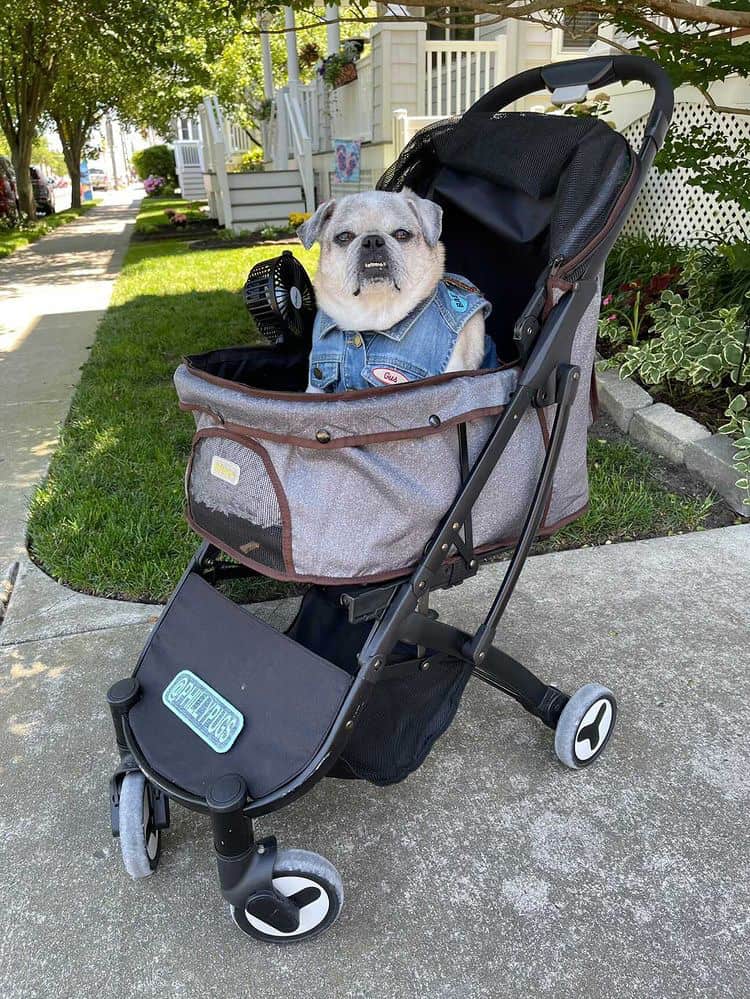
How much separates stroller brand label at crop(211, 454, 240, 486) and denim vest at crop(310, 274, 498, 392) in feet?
1.29

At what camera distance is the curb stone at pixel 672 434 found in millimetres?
3568

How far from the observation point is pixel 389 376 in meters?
1.93

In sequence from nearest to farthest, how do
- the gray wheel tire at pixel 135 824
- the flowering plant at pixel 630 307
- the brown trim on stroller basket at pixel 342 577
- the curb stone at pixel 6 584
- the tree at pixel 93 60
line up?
the brown trim on stroller basket at pixel 342 577
the gray wheel tire at pixel 135 824
the curb stone at pixel 6 584
the flowering plant at pixel 630 307
the tree at pixel 93 60

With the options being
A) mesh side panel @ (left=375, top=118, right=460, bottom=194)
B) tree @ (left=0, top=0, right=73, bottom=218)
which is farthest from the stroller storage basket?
tree @ (left=0, top=0, right=73, bottom=218)

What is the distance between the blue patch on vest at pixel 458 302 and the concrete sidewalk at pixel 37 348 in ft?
7.44

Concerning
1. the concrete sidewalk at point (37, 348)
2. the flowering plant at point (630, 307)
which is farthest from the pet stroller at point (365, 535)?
the flowering plant at point (630, 307)

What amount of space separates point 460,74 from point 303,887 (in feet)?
36.1

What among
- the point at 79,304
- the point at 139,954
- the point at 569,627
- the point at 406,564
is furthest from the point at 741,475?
the point at 79,304

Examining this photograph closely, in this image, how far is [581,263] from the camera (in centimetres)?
180

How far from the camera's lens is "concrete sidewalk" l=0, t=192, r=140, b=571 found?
13.3 feet

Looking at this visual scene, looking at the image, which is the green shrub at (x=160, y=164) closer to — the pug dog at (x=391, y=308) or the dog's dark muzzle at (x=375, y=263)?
the pug dog at (x=391, y=308)

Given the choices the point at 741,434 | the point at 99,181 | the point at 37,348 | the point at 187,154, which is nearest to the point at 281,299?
the point at 741,434

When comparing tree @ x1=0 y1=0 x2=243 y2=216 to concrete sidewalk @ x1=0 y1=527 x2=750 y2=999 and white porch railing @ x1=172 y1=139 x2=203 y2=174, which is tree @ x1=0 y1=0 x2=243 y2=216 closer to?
white porch railing @ x1=172 y1=139 x2=203 y2=174

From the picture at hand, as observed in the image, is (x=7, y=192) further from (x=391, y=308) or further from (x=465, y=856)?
(x=465, y=856)
